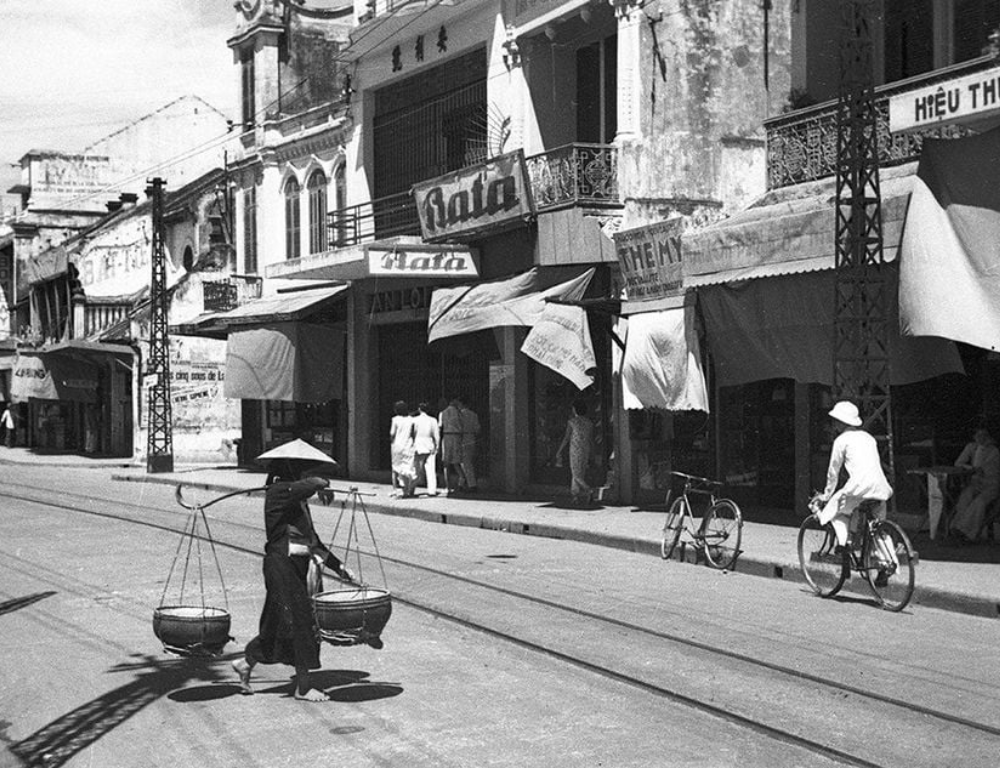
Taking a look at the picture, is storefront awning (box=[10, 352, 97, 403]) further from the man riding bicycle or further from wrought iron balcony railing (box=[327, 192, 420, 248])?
the man riding bicycle

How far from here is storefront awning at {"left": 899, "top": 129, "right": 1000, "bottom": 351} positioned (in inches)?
600

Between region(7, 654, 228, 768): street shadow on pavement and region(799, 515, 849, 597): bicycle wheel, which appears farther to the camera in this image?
region(799, 515, 849, 597): bicycle wheel

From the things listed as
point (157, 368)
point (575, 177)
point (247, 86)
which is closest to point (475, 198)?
→ point (575, 177)

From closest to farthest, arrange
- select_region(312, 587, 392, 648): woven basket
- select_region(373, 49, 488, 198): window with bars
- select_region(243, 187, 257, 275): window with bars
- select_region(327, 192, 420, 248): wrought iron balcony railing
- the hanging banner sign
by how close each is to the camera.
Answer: select_region(312, 587, 392, 648): woven basket, the hanging banner sign, select_region(373, 49, 488, 198): window with bars, select_region(327, 192, 420, 248): wrought iron balcony railing, select_region(243, 187, 257, 275): window with bars

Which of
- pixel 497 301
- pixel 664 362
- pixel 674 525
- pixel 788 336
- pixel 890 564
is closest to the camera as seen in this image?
pixel 890 564

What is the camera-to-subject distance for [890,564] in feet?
43.4

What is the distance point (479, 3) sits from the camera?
28.2 m

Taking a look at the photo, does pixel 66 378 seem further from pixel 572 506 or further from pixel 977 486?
pixel 977 486

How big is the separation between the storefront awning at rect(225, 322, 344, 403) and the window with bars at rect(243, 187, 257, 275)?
15.6 feet

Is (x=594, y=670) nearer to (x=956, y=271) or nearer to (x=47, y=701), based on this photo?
(x=47, y=701)

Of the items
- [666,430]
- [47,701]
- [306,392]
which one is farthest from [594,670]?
[306,392]

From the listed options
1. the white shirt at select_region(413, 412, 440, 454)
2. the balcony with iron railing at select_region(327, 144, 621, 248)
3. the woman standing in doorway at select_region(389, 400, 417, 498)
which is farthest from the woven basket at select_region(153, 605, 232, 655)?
the white shirt at select_region(413, 412, 440, 454)

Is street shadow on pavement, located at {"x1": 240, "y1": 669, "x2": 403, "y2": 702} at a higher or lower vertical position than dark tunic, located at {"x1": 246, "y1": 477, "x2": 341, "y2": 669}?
lower

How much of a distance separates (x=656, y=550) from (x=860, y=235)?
4.75m
